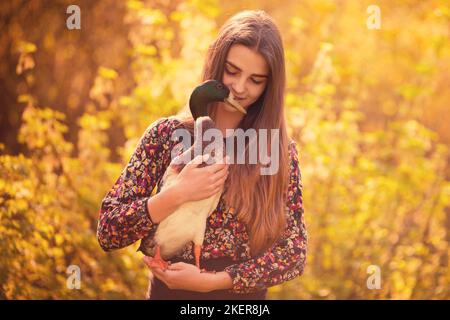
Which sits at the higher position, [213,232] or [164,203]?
[164,203]

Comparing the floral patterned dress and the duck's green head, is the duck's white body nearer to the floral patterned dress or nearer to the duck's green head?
the floral patterned dress

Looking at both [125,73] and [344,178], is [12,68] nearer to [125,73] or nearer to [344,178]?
[125,73]

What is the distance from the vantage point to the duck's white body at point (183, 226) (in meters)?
1.88

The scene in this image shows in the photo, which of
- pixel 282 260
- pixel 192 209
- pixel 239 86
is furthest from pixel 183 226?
pixel 239 86

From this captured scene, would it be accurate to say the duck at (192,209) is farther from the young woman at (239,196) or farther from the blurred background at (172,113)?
the blurred background at (172,113)

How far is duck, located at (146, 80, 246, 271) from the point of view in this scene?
188cm

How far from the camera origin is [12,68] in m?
5.06

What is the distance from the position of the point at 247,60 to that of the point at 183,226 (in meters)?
0.58

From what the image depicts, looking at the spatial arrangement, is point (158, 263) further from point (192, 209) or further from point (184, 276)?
point (192, 209)

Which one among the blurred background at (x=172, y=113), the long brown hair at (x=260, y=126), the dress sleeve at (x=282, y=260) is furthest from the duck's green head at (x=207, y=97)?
the blurred background at (x=172, y=113)

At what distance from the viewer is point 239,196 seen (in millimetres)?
1985
